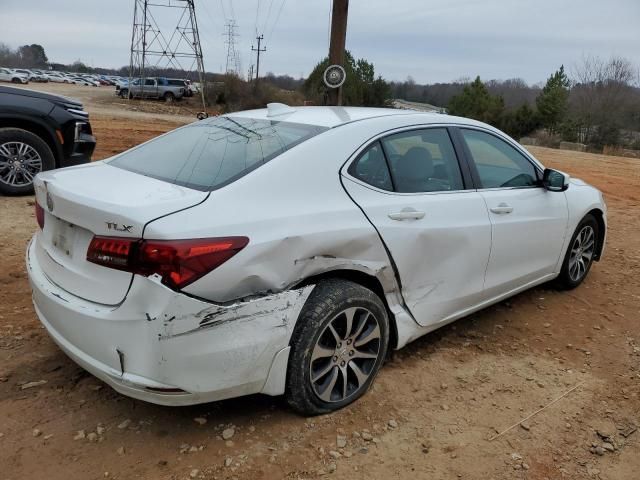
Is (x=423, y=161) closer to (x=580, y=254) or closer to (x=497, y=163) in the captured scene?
(x=497, y=163)

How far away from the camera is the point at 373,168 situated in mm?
3057

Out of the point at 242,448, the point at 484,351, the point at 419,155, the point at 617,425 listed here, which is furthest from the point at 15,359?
the point at 617,425

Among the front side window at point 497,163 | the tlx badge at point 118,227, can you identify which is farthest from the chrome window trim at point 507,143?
the tlx badge at point 118,227

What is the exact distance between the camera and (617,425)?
2980 mm

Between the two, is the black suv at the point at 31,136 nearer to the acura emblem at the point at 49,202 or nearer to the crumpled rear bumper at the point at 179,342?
the acura emblem at the point at 49,202

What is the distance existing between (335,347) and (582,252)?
309 centimetres

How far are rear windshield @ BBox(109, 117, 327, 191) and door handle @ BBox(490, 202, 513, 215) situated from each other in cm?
133

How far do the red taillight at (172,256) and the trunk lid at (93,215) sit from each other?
5 centimetres

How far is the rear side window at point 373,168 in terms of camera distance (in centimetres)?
296

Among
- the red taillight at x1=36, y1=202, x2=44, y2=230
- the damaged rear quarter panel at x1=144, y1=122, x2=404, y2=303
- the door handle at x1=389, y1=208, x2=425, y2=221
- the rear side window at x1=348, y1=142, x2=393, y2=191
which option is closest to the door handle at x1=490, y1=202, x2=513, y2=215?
the door handle at x1=389, y1=208, x2=425, y2=221

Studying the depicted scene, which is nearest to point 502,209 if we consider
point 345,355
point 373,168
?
point 373,168

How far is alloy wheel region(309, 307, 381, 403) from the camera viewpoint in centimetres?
275

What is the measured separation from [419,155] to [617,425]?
1.86 m

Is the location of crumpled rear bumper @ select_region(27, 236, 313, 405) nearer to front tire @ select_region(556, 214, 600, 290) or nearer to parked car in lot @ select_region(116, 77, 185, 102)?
front tire @ select_region(556, 214, 600, 290)
